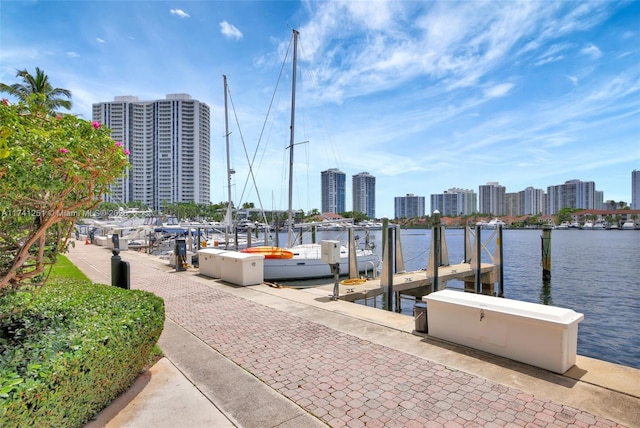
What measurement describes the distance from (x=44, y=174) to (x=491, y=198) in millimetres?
207647

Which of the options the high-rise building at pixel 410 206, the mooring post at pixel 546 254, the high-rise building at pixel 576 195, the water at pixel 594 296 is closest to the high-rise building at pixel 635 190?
the high-rise building at pixel 576 195

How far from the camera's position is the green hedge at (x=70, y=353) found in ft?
8.55

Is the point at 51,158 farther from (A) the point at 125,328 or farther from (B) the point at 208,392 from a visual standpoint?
(B) the point at 208,392

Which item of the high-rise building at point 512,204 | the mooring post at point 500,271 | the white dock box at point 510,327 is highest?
the high-rise building at point 512,204

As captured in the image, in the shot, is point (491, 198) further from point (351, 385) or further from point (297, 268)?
point (351, 385)

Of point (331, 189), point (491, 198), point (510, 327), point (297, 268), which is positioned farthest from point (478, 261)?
point (491, 198)

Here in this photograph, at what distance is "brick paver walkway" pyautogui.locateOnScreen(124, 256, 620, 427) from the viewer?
3662 mm

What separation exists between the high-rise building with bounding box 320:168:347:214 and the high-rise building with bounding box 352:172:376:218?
72.2ft

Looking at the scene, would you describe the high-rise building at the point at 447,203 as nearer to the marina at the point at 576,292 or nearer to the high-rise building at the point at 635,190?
the high-rise building at the point at 635,190

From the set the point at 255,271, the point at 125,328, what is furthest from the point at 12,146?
the point at 255,271

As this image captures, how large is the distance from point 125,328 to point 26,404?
153 centimetres

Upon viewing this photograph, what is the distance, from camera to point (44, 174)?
3.04m

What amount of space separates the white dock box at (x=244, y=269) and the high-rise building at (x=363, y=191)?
448ft

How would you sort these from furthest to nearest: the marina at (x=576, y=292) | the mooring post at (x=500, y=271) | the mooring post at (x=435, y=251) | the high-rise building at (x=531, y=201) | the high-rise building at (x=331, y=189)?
the high-rise building at (x=531, y=201), the high-rise building at (x=331, y=189), the mooring post at (x=500, y=271), the mooring post at (x=435, y=251), the marina at (x=576, y=292)
